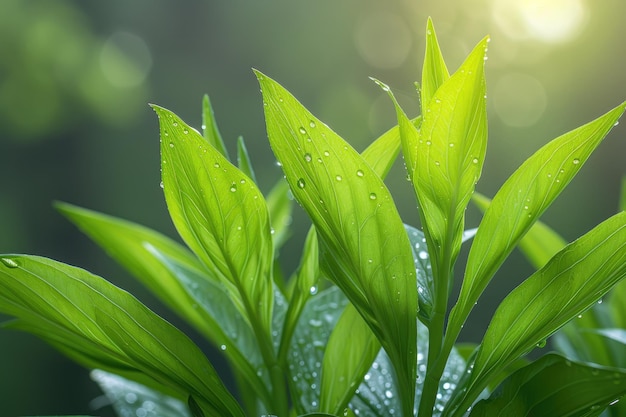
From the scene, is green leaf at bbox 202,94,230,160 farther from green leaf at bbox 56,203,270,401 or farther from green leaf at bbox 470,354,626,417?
green leaf at bbox 470,354,626,417

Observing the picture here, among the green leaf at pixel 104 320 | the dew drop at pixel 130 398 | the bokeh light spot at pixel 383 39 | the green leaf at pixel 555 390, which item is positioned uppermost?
the bokeh light spot at pixel 383 39

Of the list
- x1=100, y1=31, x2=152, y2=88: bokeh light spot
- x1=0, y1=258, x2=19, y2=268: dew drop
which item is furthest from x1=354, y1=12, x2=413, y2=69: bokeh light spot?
x1=0, y1=258, x2=19, y2=268: dew drop

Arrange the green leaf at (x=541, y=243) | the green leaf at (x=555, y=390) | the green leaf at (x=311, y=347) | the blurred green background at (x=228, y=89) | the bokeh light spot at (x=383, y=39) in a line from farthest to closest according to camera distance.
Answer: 1. the bokeh light spot at (x=383, y=39)
2. the blurred green background at (x=228, y=89)
3. the green leaf at (x=541, y=243)
4. the green leaf at (x=311, y=347)
5. the green leaf at (x=555, y=390)

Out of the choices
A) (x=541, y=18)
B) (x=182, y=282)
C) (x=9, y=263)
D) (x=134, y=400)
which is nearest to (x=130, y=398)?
(x=134, y=400)

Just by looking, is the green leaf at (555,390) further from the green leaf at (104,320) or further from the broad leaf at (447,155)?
the green leaf at (104,320)

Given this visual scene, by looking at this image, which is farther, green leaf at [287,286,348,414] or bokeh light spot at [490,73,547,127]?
bokeh light spot at [490,73,547,127]

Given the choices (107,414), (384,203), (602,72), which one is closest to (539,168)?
(384,203)

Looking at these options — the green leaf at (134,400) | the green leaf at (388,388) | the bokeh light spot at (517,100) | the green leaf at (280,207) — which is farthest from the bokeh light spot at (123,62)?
the green leaf at (388,388)
